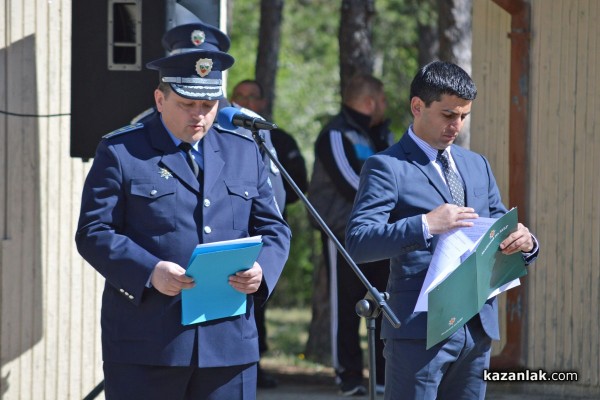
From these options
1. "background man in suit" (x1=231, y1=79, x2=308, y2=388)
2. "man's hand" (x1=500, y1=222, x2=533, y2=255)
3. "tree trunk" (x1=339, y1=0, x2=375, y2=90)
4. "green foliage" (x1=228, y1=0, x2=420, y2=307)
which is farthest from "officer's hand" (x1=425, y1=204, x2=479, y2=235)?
"green foliage" (x1=228, y1=0, x2=420, y2=307)

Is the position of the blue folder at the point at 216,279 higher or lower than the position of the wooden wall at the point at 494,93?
lower

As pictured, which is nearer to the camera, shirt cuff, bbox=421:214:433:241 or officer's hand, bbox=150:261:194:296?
officer's hand, bbox=150:261:194:296

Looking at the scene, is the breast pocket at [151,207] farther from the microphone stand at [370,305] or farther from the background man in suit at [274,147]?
the background man in suit at [274,147]

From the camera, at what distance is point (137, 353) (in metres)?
3.82

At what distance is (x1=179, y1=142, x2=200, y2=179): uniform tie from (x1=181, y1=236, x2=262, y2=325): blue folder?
0.44m

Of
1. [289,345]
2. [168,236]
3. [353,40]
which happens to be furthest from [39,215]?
[289,345]

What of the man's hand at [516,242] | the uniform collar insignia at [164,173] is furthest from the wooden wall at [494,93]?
the uniform collar insignia at [164,173]

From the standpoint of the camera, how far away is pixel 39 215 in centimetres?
612

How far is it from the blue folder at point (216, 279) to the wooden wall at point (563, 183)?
349 cm

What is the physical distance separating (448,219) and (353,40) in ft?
19.4

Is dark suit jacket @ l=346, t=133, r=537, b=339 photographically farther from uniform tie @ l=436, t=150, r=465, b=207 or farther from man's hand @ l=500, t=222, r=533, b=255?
man's hand @ l=500, t=222, r=533, b=255

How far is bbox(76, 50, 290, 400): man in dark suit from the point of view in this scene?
3.80 meters

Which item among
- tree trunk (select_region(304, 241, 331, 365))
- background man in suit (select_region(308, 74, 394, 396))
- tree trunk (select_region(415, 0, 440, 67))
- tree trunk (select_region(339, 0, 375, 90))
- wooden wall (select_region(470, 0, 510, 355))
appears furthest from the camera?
tree trunk (select_region(415, 0, 440, 67))

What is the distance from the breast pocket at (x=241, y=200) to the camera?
3.98 m
